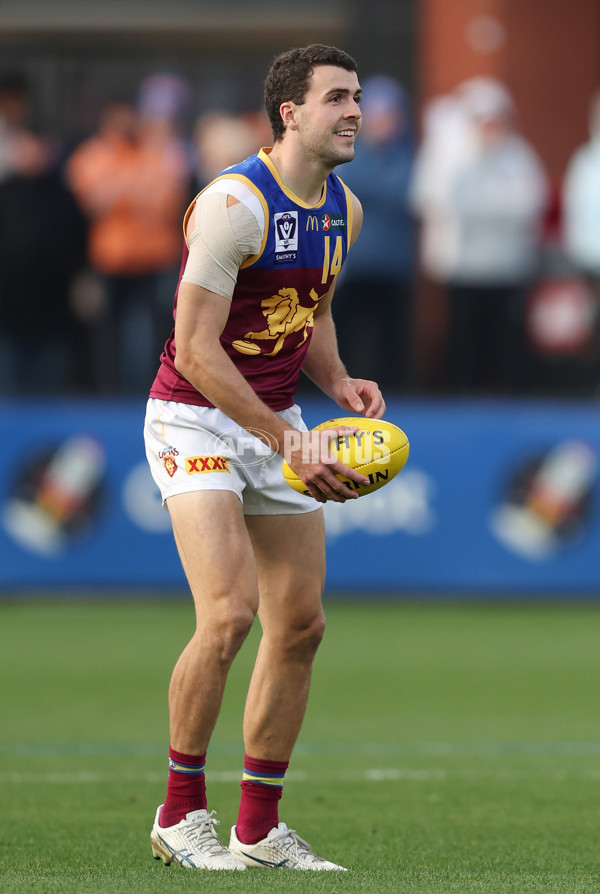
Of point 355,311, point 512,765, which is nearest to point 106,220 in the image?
point 355,311

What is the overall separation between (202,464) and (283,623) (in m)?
0.63

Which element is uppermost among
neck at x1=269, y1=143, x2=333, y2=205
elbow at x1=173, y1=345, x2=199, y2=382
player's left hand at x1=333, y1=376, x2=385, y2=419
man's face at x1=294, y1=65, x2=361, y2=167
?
man's face at x1=294, y1=65, x2=361, y2=167

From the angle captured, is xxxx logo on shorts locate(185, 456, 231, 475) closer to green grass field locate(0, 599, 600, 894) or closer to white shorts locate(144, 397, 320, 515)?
white shorts locate(144, 397, 320, 515)

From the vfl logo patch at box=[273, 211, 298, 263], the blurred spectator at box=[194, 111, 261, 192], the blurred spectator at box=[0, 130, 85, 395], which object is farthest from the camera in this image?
the blurred spectator at box=[194, 111, 261, 192]

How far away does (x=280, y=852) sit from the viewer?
5.19 metres

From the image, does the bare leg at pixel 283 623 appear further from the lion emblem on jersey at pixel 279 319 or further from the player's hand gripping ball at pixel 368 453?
the lion emblem on jersey at pixel 279 319

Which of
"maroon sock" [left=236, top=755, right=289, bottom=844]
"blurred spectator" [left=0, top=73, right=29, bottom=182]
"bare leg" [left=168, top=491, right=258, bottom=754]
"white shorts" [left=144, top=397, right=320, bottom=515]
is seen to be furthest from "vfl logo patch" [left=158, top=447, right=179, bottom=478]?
"blurred spectator" [left=0, top=73, right=29, bottom=182]

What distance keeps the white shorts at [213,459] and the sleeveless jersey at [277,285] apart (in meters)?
0.08

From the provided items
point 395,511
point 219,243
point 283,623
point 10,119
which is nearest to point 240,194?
point 219,243

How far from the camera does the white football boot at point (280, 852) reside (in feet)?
16.9

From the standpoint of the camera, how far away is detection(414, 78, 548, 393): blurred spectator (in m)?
12.8

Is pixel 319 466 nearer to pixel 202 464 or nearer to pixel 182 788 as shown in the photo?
pixel 202 464

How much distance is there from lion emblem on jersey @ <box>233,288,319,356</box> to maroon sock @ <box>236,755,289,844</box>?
4.64ft

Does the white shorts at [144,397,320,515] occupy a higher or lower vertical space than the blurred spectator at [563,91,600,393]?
lower
